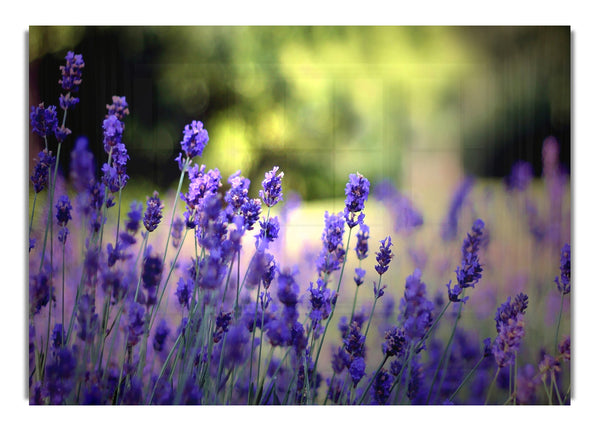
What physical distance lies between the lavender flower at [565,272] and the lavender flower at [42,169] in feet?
7.07

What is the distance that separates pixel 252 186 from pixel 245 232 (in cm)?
21

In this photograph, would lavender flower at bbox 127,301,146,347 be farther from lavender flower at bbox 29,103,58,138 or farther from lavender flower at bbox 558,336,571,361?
lavender flower at bbox 558,336,571,361

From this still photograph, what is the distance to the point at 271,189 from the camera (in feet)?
7.70

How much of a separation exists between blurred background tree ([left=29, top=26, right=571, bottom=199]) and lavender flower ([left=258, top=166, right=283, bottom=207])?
4.6 inches

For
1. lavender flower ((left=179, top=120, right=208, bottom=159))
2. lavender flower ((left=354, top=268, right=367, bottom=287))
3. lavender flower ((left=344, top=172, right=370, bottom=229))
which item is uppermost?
lavender flower ((left=179, top=120, right=208, bottom=159))

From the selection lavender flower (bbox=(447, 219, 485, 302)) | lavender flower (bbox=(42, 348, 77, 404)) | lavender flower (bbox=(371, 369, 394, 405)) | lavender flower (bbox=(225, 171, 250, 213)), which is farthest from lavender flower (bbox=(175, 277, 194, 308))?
lavender flower (bbox=(447, 219, 485, 302))

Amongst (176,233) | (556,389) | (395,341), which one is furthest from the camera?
(556,389)

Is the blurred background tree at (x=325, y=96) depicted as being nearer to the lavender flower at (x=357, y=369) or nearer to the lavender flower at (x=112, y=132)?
the lavender flower at (x=112, y=132)

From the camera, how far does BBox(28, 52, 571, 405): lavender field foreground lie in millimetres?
2305

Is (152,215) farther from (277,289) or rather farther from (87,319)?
(277,289)

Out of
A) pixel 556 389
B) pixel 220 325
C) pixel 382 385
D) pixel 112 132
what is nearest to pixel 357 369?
pixel 382 385

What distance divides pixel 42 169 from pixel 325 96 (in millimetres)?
1198
